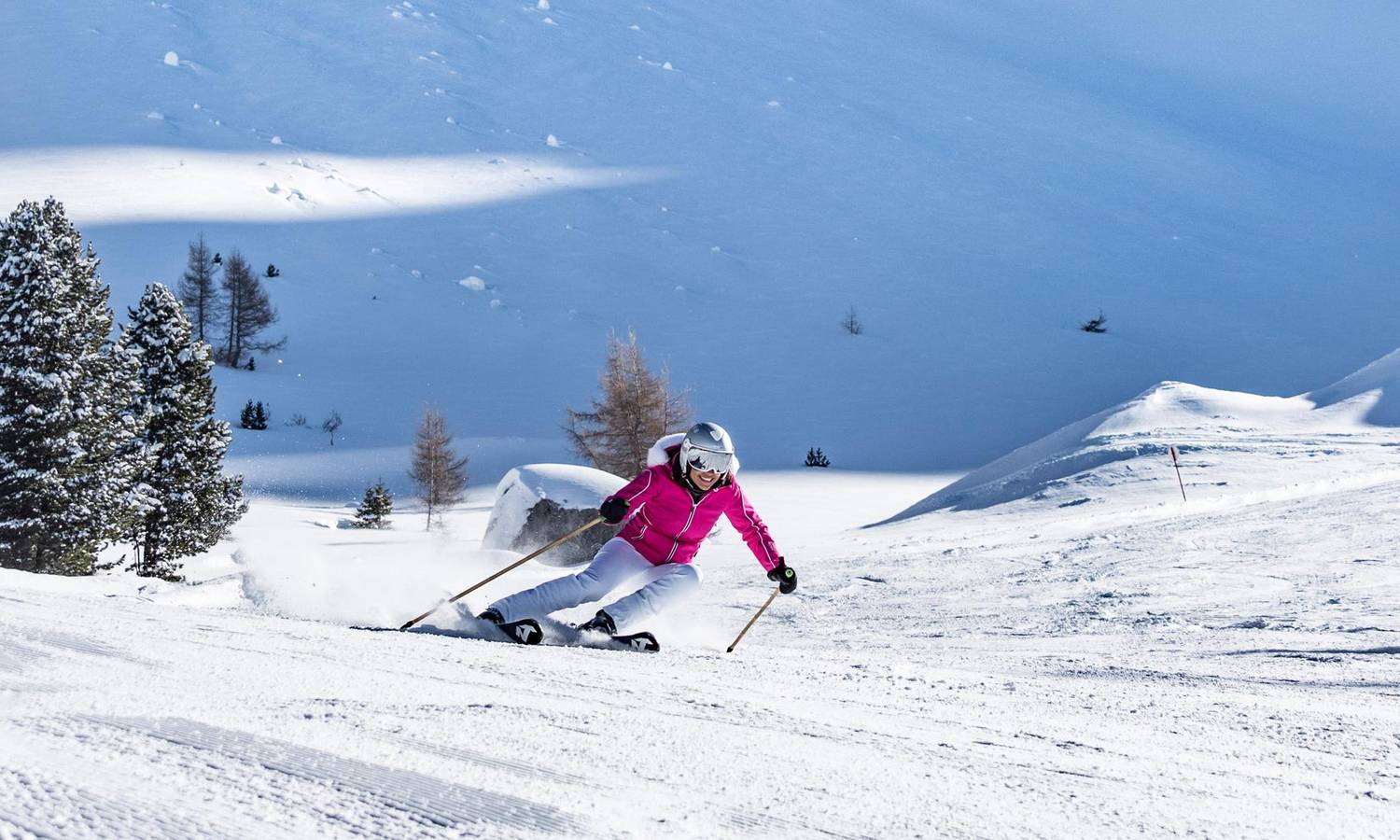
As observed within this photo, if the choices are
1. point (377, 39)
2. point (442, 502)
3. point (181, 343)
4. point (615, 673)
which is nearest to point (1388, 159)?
point (377, 39)

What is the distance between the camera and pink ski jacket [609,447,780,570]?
21.6ft

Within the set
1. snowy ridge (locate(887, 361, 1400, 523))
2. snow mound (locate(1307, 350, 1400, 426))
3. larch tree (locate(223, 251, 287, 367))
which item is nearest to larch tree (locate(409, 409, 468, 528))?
snowy ridge (locate(887, 361, 1400, 523))

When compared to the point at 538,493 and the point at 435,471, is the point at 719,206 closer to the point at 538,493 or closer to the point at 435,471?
the point at 435,471

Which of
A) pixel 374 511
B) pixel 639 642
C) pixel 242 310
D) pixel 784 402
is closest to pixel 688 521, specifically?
pixel 639 642

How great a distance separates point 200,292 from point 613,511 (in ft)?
128

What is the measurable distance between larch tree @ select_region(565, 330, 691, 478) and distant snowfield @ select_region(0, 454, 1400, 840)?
55.4ft

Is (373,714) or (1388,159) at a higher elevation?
(1388,159)

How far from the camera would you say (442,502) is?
28219 millimetres

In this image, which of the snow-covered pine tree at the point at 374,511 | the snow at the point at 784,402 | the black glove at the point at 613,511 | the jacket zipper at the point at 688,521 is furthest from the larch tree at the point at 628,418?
the black glove at the point at 613,511

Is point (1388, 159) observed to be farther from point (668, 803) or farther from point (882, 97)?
point (668, 803)

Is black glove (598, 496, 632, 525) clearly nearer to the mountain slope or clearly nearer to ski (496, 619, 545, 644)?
ski (496, 619, 545, 644)

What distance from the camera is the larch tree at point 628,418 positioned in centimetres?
2491

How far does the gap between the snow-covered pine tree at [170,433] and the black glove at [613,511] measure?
1636 cm

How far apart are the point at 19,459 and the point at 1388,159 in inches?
3191
